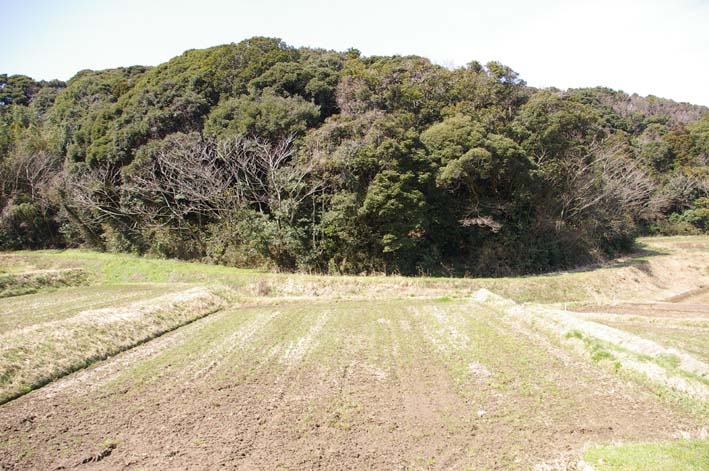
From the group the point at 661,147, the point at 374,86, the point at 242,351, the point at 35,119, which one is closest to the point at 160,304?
the point at 242,351

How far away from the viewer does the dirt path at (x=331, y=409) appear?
629 centimetres

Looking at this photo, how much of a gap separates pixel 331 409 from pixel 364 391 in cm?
103

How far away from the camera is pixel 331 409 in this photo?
7785 mm

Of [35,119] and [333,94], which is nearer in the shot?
[333,94]

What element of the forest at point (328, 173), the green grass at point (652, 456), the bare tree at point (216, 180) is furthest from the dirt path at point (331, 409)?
the bare tree at point (216, 180)

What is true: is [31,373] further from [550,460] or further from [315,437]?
[550,460]

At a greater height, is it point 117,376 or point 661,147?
point 661,147

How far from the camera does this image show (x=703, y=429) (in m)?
6.65

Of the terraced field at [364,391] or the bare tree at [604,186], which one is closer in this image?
the terraced field at [364,391]

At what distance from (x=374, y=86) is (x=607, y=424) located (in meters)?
23.9

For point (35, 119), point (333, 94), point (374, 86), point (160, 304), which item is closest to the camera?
point (160, 304)

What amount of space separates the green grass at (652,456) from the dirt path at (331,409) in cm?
47

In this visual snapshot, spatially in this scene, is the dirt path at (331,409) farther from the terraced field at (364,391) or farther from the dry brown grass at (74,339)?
the dry brown grass at (74,339)

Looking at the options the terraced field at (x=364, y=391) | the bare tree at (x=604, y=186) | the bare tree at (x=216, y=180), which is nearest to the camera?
the terraced field at (x=364, y=391)
